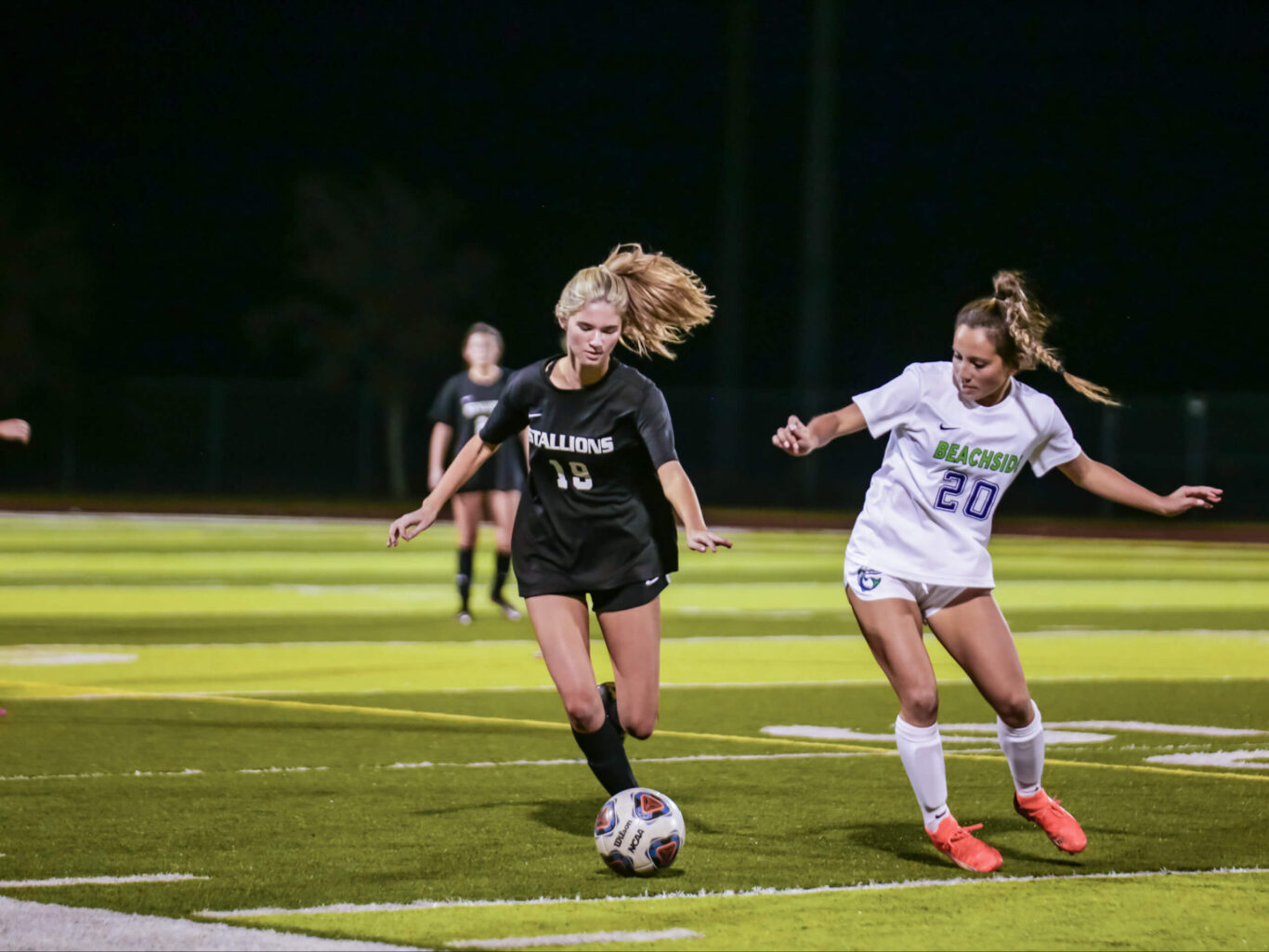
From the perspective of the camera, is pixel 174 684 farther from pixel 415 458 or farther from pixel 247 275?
pixel 247 275

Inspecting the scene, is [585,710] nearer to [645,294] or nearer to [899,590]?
[899,590]

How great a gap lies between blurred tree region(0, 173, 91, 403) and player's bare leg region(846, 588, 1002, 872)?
45894 mm

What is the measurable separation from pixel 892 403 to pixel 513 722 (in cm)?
444

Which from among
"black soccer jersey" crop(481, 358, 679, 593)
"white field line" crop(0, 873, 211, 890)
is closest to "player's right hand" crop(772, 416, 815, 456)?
"black soccer jersey" crop(481, 358, 679, 593)

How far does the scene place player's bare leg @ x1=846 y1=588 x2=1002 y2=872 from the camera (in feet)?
23.9

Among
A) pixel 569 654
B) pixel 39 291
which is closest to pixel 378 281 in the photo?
pixel 39 291

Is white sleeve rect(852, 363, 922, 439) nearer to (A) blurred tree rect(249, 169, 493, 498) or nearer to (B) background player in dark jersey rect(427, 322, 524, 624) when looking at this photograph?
(B) background player in dark jersey rect(427, 322, 524, 624)

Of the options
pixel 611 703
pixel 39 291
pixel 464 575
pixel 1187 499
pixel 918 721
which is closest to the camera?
pixel 918 721

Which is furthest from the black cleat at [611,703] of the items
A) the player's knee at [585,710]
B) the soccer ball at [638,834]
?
the soccer ball at [638,834]

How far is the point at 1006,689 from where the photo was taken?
7.43 meters

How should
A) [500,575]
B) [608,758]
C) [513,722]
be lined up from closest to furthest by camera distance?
[608,758]
[513,722]
[500,575]

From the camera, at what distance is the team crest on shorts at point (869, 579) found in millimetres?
7426

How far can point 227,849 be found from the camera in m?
7.48

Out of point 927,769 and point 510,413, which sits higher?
point 510,413
